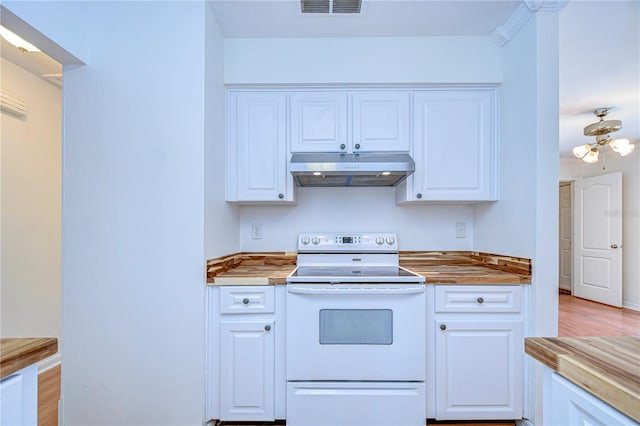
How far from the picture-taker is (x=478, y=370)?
5.65 ft

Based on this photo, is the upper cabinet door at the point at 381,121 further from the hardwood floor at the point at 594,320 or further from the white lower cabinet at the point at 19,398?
the hardwood floor at the point at 594,320

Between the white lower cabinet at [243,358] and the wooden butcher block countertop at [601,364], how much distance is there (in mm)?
1306

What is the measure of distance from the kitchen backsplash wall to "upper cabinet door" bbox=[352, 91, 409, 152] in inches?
16.0

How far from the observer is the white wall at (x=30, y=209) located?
2191 mm

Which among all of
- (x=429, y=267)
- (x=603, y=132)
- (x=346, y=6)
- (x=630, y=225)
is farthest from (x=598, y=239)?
(x=346, y=6)

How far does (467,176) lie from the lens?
6.84 ft

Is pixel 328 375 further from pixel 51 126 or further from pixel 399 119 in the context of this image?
pixel 51 126

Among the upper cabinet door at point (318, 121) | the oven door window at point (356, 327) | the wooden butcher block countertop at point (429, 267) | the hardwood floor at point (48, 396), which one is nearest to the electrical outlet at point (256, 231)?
the wooden butcher block countertop at point (429, 267)

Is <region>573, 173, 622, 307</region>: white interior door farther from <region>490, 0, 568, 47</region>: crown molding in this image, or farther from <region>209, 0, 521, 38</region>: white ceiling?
<region>209, 0, 521, 38</region>: white ceiling

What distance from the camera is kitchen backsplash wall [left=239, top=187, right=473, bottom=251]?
7.81 feet

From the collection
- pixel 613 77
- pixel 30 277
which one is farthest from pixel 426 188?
pixel 30 277

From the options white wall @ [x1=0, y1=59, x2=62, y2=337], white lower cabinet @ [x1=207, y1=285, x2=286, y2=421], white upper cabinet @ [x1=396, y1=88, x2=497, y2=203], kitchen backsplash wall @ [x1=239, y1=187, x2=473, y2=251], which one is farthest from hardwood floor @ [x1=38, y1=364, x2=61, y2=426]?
white upper cabinet @ [x1=396, y1=88, x2=497, y2=203]

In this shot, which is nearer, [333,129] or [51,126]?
[333,129]

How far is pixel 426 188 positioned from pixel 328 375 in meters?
1.32
